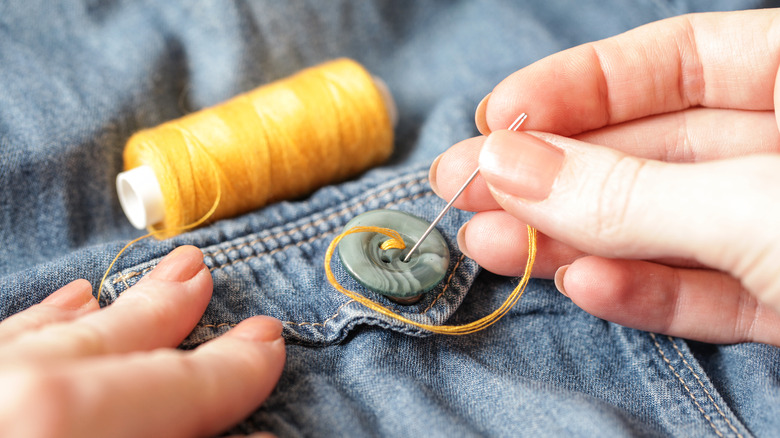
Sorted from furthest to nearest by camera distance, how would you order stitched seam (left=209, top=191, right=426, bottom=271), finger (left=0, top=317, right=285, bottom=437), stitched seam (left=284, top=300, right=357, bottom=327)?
stitched seam (left=209, top=191, right=426, bottom=271)
stitched seam (left=284, top=300, right=357, bottom=327)
finger (left=0, top=317, right=285, bottom=437)

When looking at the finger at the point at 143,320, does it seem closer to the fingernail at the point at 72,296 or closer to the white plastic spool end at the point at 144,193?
the fingernail at the point at 72,296

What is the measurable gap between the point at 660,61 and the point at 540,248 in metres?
0.56

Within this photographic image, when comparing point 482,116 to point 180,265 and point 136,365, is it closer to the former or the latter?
point 180,265

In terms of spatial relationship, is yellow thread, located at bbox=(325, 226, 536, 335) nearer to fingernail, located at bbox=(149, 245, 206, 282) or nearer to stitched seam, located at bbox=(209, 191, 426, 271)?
stitched seam, located at bbox=(209, 191, 426, 271)

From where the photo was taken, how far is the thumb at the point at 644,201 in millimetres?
929

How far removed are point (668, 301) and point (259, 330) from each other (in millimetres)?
935

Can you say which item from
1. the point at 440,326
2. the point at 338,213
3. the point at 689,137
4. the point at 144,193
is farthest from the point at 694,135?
the point at 144,193

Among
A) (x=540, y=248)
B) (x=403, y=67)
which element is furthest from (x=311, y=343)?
(x=403, y=67)

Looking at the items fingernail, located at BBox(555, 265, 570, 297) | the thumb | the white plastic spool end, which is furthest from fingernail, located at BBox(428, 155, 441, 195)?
the white plastic spool end

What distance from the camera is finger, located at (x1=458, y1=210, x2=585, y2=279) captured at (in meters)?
1.29

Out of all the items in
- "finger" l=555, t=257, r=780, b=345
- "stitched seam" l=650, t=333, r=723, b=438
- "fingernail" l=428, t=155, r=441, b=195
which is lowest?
"stitched seam" l=650, t=333, r=723, b=438

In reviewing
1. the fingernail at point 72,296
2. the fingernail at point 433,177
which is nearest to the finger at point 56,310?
the fingernail at point 72,296

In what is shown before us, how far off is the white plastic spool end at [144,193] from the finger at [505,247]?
89cm

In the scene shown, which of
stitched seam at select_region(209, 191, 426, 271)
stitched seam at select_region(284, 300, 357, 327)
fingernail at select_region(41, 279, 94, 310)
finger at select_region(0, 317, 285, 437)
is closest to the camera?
finger at select_region(0, 317, 285, 437)
